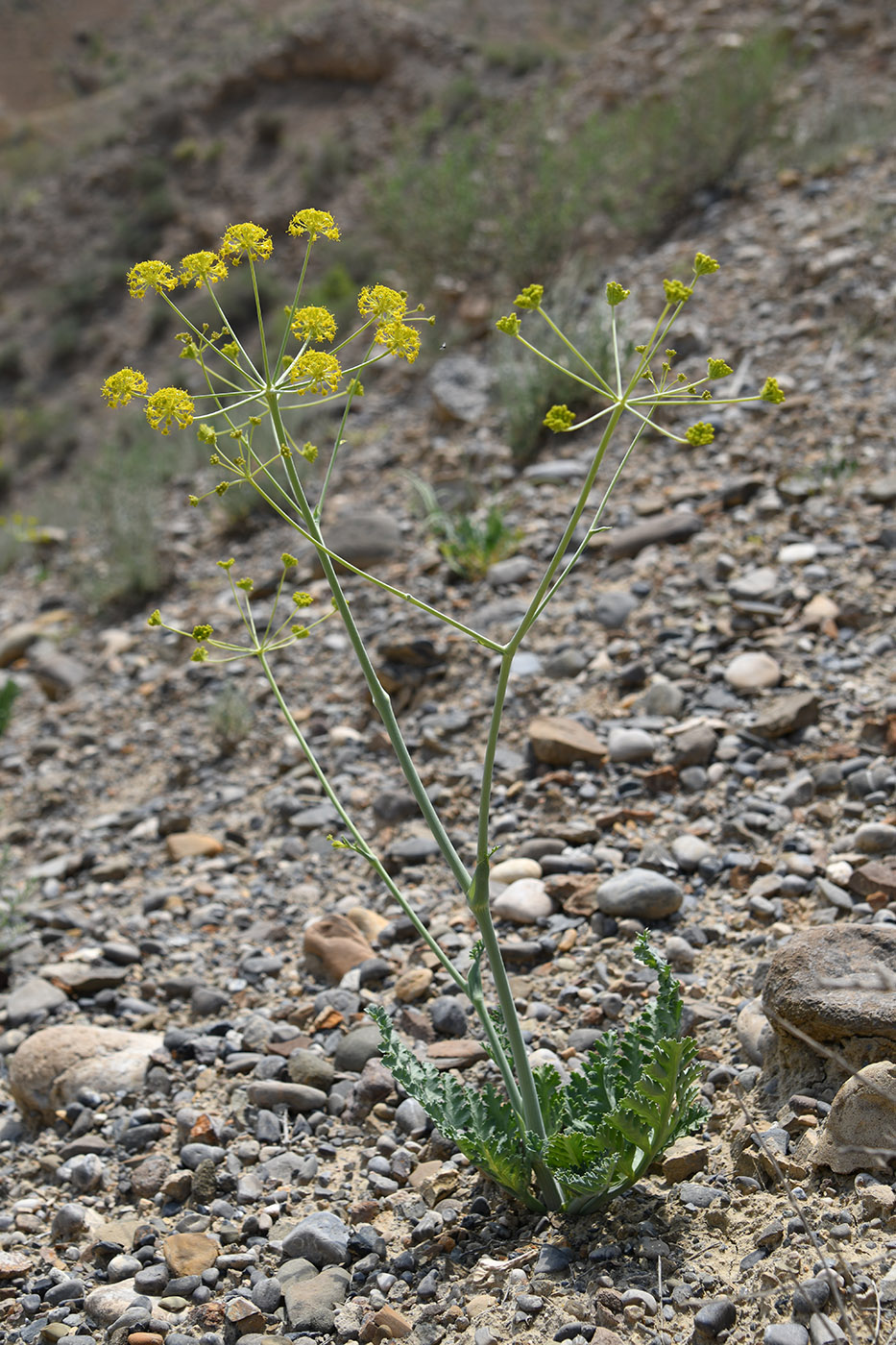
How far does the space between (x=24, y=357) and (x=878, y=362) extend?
14836mm

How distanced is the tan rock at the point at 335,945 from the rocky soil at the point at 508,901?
0.01 metres

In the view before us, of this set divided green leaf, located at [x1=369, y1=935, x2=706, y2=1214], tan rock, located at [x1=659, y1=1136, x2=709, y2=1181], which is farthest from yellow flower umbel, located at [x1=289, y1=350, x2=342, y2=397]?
tan rock, located at [x1=659, y1=1136, x2=709, y2=1181]

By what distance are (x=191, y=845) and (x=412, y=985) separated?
136 cm

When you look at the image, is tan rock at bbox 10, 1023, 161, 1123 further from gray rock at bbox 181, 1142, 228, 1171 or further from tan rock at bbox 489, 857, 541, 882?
tan rock at bbox 489, 857, 541, 882

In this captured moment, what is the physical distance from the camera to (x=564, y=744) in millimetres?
3424

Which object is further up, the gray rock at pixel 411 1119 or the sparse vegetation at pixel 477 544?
the sparse vegetation at pixel 477 544

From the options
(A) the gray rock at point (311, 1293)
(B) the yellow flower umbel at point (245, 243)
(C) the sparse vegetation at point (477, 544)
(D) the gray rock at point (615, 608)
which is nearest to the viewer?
(B) the yellow flower umbel at point (245, 243)

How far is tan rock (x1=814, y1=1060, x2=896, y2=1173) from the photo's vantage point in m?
1.80

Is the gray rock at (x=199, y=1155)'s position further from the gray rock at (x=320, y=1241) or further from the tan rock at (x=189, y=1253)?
the gray rock at (x=320, y=1241)

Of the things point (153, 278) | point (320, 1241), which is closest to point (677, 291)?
point (153, 278)

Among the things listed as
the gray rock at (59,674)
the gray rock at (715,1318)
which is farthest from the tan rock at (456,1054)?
the gray rock at (59,674)

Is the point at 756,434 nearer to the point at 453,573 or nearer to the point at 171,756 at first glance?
the point at 453,573

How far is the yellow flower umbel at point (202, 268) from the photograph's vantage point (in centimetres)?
166

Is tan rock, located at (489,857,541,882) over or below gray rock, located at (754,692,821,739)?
below
